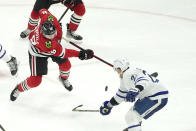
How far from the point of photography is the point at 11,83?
361 cm

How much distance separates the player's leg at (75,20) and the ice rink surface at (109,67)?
202mm

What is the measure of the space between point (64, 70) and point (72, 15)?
1.23 metres

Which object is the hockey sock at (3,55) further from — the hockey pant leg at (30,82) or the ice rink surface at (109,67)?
the hockey pant leg at (30,82)

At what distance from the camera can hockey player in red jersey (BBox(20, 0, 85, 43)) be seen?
165 inches

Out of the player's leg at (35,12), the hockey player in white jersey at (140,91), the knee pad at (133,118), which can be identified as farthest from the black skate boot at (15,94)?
the player's leg at (35,12)

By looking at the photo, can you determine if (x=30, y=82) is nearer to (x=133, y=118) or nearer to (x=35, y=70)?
(x=35, y=70)

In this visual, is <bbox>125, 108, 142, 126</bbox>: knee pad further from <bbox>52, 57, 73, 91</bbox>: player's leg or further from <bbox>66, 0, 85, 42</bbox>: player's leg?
<bbox>66, 0, 85, 42</bbox>: player's leg

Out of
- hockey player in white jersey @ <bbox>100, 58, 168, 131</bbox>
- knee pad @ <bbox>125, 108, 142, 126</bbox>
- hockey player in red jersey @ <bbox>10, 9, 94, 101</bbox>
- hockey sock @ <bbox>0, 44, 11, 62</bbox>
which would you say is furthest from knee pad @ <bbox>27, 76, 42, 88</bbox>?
knee pad @ <bbox>125, 108, 142, 126</bbox>

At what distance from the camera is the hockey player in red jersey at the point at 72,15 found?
13.7ft

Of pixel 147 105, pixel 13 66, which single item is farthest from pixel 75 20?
pixel 147 105

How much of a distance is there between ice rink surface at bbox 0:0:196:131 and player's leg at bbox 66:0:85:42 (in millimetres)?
202

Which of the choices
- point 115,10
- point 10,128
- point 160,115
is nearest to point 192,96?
point 160,115

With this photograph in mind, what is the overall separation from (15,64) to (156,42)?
1.99 metres

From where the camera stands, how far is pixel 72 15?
173 inches
